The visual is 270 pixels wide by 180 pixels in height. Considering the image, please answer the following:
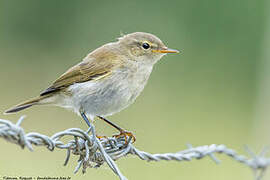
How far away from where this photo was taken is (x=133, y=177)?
6.20m

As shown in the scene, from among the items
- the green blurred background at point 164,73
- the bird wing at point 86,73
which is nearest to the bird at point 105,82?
the bird wing at point 86,73

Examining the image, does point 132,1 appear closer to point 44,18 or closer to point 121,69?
point 44,18

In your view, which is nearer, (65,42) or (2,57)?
(2,57)

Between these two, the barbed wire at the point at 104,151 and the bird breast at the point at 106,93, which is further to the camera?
the bird breast at the point at 106,93

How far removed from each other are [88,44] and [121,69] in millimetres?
6346

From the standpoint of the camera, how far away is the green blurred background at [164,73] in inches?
261

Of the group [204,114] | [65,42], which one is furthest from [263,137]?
[65,42]

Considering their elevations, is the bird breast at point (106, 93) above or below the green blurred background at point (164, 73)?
above

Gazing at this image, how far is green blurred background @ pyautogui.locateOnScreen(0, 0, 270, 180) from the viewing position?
6.63 meters

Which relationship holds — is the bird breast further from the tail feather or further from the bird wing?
the tail feather

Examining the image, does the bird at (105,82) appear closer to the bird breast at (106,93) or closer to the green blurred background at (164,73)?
the bird breast at (106,93)

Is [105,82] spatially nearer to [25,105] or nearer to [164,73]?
[25,105]

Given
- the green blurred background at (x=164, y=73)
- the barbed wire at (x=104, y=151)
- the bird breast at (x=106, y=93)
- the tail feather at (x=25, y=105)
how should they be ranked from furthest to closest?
the green blurred background at (x=164, y=73) < the tail feather at (x=25, y=105) < the bird breast at (x=106, y=93) < the barbed wire at (x=104, y=151)

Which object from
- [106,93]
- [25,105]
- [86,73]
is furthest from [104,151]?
[25,105]
